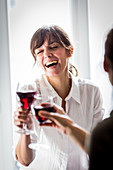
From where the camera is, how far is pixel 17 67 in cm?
209

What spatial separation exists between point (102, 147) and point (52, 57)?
0.98 meters

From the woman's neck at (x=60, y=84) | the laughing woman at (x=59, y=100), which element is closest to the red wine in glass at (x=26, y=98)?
the laughing woman at (x=59, y=100)

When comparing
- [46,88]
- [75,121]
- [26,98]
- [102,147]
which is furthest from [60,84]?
[102,147]

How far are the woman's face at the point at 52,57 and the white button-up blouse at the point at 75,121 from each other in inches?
4.2

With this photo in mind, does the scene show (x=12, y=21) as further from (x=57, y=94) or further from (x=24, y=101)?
(x=24, y=101)

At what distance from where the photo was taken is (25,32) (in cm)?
209

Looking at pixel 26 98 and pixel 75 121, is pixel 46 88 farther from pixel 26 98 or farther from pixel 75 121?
pixel 26 98

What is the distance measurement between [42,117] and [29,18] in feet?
4.16

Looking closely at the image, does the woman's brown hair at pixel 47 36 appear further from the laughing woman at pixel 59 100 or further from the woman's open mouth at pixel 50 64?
the woman's open mouth at pixel 50 64

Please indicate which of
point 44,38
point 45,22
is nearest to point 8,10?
point 45,22

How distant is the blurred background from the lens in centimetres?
206

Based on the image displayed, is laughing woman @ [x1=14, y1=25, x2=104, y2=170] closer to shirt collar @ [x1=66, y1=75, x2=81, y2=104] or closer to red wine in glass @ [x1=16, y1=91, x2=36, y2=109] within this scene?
shirt collar @ [x1=66, y1=75, x2=81, y2=104]

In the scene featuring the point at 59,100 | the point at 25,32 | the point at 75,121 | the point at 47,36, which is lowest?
the point at 75,121

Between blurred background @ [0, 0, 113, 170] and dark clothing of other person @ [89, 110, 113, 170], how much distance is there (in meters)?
1.42
